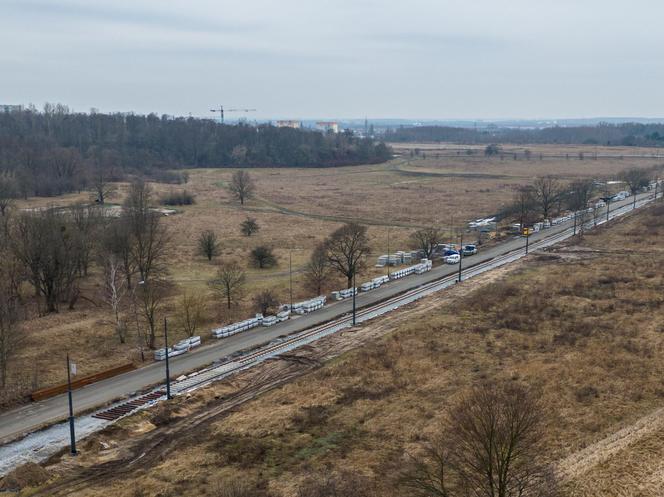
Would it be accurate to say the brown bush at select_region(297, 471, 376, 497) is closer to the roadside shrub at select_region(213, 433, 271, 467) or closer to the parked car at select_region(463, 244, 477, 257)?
the roadside shrub at select_region(213, 433, 271, 467)

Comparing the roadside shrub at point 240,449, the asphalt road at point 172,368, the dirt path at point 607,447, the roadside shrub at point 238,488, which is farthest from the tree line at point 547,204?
the roadside shrub at point 238,488

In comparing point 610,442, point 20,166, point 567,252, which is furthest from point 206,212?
point 610,442

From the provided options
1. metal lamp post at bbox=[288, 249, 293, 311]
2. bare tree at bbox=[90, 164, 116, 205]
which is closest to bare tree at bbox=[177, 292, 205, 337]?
metal lamp post at bbox=[288, 249, 293, 311]

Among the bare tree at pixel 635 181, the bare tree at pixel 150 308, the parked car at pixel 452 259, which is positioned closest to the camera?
the bare tree at pixel 150 308

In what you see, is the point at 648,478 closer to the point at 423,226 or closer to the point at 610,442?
the point at 610,442

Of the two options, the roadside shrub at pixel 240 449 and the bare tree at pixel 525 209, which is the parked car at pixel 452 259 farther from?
the roadside shrub at pixel 240 449

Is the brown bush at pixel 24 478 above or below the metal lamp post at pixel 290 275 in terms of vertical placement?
below

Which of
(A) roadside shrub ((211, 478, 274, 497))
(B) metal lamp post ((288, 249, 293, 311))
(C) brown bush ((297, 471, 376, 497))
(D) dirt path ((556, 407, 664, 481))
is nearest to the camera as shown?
(C) brown bush ((297, 471, 376, 497))
